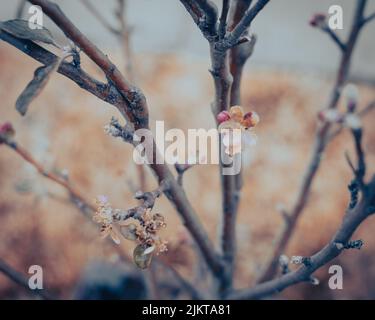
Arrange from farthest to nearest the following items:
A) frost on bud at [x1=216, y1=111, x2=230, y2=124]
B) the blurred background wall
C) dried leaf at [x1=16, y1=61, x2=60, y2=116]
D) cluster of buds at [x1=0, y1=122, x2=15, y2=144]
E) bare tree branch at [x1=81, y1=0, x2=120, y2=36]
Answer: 1. the blurred background wall
2. bare tree branch at [x1=81, y1=0, x2=120, y2=36]
3. cluster of buds at [x1=0, y1=122, x2=15, y2=144]
4. frost on bud at [x1=216, y1=111, x2=230, y2=124]
5. dried leaf at [x1=16, y1=61, x2=60, y2=116]

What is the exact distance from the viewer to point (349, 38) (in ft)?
2.68

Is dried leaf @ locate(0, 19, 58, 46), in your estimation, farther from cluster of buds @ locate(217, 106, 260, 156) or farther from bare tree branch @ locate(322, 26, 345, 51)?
bare tree branch @ locate(322, 26, 345, 51)

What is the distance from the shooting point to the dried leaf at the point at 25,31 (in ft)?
1.41

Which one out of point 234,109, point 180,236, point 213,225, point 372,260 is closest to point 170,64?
point 213,225

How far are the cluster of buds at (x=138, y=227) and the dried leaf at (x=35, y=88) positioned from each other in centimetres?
14

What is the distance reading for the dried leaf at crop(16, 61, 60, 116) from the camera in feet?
1.30

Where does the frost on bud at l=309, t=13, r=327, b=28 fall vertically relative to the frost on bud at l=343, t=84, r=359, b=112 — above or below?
above

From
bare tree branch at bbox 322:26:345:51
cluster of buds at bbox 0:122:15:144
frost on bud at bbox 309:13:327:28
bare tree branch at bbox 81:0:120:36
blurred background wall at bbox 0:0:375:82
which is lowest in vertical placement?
cluster of buds at bbox 0:122:15:144

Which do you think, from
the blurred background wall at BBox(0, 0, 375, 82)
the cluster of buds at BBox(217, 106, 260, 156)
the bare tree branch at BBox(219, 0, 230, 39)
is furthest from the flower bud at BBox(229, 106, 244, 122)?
the blurred background wall at BBox(0, 0, 375, 82)

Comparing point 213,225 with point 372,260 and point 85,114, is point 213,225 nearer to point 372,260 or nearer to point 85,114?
point 372,260

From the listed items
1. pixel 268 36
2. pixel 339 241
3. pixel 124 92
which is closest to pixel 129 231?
pixel 124 92

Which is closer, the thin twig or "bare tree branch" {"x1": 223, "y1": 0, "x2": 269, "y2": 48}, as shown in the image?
"bare tree branch" {"x1": 223, "y1": 0, "x2": 269, "y2": 48}

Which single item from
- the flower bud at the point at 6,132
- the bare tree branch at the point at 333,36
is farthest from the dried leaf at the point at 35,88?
the bare tree branch at the point at 333,36
